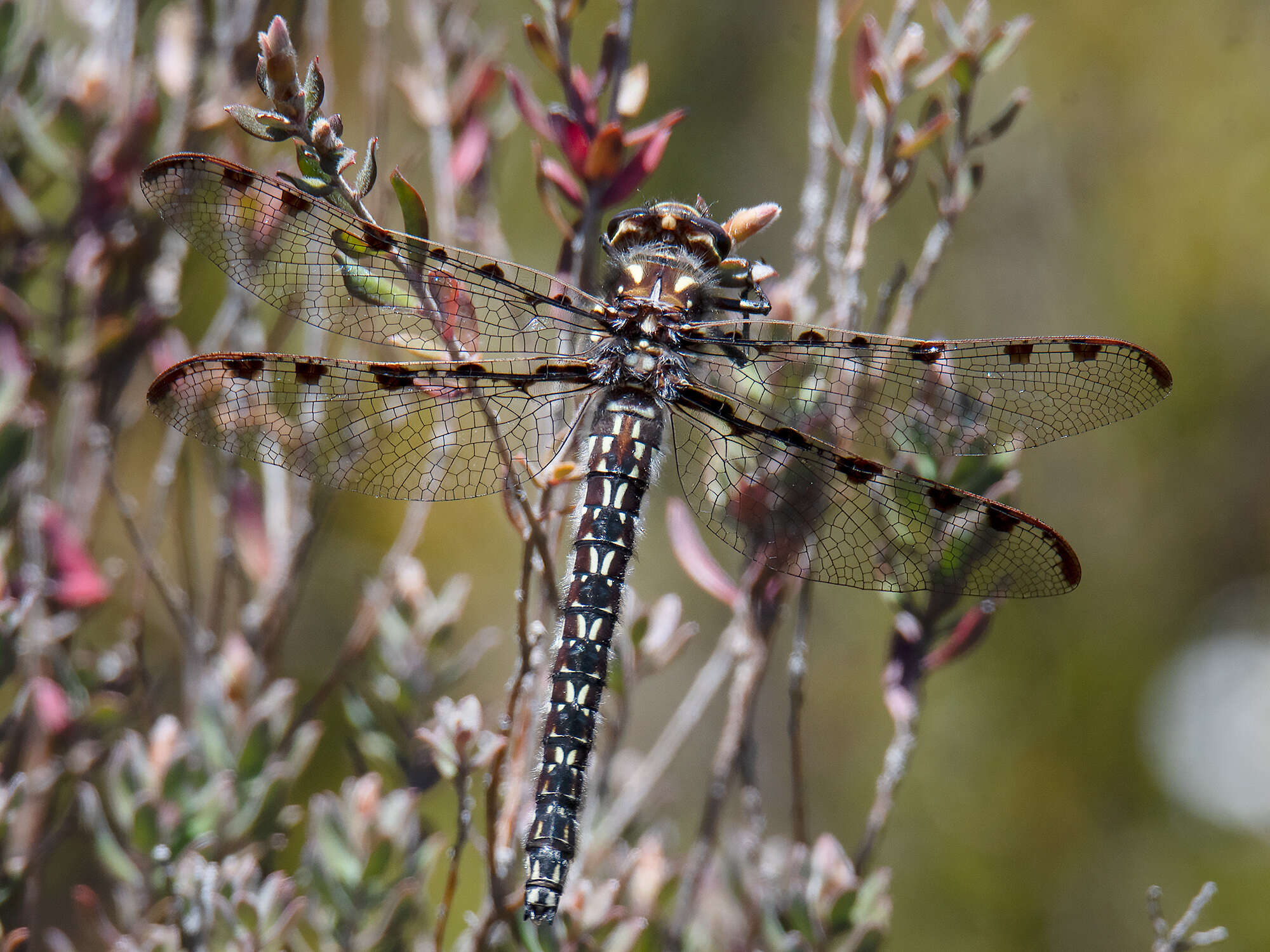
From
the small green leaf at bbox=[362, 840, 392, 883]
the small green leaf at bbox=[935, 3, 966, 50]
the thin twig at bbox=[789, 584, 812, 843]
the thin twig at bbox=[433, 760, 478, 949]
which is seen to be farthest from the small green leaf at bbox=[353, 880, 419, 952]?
the small green leaf at bbox=[935, 3, 966, 50]

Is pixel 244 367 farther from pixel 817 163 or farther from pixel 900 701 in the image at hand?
pixel 900 701

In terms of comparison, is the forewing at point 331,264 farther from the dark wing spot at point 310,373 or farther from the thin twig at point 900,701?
the thin twig at point 900,701

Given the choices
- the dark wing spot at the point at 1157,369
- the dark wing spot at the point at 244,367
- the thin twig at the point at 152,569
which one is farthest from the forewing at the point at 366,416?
the dark wing spot at the point at 1157,369

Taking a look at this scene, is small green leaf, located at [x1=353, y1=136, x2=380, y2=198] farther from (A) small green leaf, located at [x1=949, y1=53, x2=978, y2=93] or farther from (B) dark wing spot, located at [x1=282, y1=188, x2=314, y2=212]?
(A) small green leaf, located at [x1=949, y1=53, x2=978, y2=93]

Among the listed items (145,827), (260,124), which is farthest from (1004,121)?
(145,827)

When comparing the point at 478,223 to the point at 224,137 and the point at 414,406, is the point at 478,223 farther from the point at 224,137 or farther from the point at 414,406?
the point at 224,137
